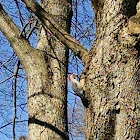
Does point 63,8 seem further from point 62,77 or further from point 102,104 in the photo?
point 102,104

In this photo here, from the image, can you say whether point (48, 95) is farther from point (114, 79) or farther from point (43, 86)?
point (114, 79)

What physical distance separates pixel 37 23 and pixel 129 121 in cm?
208

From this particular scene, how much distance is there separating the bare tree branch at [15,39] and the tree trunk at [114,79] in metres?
0.86

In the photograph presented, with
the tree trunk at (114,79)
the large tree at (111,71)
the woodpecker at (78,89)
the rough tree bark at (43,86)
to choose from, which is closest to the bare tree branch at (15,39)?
the rough tree bark at (43,86)

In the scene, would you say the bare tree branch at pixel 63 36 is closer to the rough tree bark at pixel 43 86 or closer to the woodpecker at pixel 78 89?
the woodpecker at pixel 78 89

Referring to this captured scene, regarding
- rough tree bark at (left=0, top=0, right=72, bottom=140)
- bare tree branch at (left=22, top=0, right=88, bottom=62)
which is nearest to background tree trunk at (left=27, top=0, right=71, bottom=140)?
rough tree bark at (left=0, top=0, right=72, bottom=140)

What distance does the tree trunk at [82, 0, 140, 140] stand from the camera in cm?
253

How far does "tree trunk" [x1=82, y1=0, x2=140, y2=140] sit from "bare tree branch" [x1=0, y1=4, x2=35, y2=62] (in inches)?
33.9

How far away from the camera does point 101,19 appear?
9.09ft

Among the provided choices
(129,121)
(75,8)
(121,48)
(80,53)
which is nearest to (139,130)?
(129,121)

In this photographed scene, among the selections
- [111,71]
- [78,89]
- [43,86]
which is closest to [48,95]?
[43,86]

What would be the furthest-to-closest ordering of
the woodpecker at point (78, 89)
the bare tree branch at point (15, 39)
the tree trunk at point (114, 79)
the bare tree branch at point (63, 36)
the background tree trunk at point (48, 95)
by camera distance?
the bare tree branch at point (15, 39) < the background tree trunk at point (48, 95) < the bare tree branch at point (63, 36) < the woodpecker at point (78, 89) < the tree trunk at point (114, 79)

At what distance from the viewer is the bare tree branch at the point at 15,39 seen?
11.4 feet

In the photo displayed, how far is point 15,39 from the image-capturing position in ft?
11.5
